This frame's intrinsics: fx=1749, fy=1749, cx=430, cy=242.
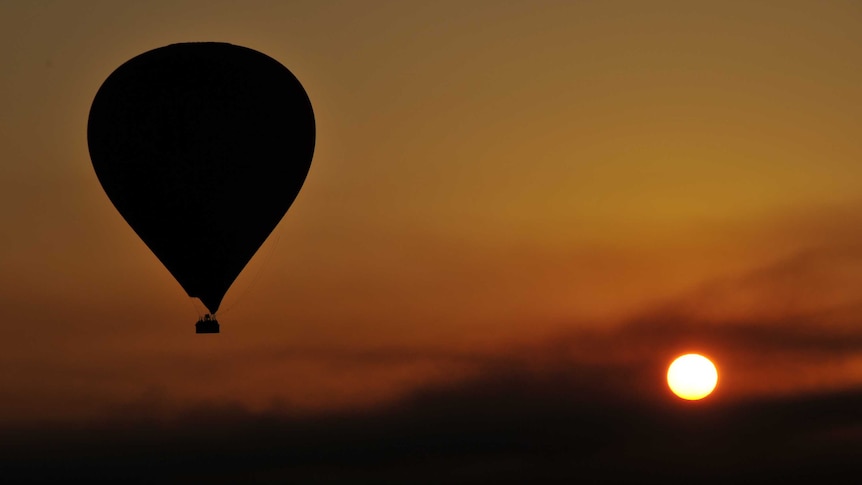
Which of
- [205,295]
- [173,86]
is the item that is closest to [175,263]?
[205,295]

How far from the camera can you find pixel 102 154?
52.4m

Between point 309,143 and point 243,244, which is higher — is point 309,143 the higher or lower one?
the higher one

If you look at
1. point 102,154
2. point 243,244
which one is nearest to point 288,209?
point 243,244

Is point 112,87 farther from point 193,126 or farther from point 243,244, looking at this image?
point 243,244

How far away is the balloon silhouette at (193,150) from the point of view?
51.7m

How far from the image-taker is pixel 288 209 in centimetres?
5375

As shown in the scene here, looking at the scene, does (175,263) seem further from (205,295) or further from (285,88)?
(285,88)

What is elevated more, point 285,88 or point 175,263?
point 285,88

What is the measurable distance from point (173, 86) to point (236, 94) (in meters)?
1.86

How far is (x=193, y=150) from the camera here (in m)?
51.8

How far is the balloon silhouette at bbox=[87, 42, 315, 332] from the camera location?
51688 millimetres

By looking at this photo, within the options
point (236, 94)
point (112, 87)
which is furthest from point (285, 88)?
point (112, 87)

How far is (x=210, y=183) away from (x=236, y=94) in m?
2.75

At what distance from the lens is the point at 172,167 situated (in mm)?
51844
